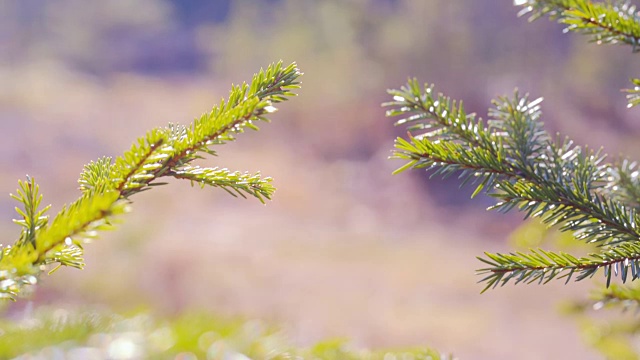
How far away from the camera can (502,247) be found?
7.98 ft

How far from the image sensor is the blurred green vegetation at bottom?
1.39 feet

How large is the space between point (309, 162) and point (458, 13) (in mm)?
Answer: 963

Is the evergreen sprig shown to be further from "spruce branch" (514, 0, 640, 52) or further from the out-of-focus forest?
the out-of-focus forest

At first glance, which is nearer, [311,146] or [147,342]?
[147,342]

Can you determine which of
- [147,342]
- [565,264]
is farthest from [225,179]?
[147,342]

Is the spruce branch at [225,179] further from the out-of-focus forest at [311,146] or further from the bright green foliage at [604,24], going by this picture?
the out-of-focus forest at [311,146]

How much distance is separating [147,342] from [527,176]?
0.36 m

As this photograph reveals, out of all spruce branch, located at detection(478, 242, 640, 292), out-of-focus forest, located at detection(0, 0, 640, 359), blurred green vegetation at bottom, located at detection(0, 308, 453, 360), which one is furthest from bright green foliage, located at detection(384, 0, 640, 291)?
out-of-focus forest, located at detection(0, 0, 640, 359)

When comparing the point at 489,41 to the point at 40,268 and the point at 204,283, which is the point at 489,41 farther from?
the point at 40,268

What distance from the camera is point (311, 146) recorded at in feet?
9.29

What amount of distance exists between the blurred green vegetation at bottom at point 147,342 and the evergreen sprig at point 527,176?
17cm

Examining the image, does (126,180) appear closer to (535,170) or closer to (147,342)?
(535,170)

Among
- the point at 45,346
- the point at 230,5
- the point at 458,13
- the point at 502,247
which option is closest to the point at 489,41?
the point at 458,13

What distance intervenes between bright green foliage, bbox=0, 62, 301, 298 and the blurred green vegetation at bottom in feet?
0.70
